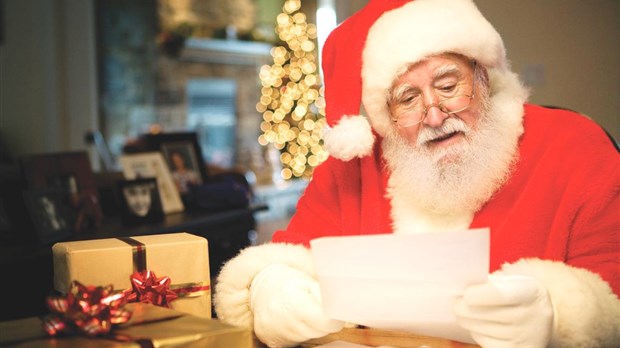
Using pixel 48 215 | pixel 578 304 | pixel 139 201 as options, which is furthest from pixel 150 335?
pixel 139 201

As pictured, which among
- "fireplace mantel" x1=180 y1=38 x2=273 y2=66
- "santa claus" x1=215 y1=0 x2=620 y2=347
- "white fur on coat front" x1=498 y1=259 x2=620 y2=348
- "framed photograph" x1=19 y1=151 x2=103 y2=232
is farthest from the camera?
"fireplace mantel" x1=180 y1=38 x2=273 y2=66

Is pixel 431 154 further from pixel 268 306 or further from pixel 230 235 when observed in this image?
pixel 230 235

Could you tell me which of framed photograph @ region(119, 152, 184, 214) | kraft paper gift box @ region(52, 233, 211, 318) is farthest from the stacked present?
framed photograph @ region(119, 152, 184, 214)

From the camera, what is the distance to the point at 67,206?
2180 mm

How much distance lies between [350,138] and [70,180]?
1.27 metres

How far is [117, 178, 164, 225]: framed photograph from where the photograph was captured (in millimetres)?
2303

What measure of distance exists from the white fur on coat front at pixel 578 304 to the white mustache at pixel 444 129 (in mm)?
394

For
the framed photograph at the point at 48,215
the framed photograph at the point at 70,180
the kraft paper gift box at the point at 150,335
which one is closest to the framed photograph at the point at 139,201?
the framed photograph at the point at 70,180

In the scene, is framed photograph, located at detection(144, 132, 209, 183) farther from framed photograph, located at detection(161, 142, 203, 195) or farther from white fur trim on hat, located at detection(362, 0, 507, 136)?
white fur trim on hat, located at detection(362, 0, 507, 136)

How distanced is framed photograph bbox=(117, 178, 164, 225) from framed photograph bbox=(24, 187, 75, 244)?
0.24 m

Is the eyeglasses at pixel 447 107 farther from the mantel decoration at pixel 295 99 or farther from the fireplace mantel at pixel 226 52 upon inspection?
the fireplace mantel at pixel 226 52

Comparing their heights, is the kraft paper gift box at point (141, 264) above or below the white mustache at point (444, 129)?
below

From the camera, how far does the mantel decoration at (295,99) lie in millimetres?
7098

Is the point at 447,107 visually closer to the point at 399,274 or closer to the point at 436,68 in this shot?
the point at 436,68
